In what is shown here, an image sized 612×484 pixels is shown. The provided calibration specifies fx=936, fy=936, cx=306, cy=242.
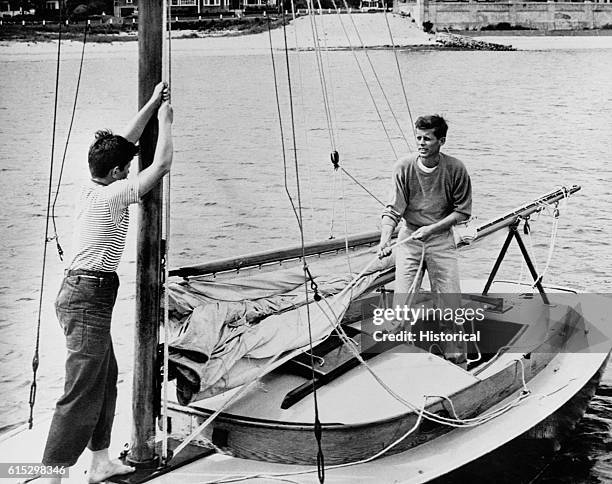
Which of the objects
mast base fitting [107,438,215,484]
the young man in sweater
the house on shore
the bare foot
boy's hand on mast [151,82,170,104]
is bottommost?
mast base fitting [107,438,215,484]

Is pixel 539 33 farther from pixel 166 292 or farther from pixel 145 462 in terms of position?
pixel 145 462

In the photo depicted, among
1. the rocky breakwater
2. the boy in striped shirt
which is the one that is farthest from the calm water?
the rocky breakwater

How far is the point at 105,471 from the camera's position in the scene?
5.48 m

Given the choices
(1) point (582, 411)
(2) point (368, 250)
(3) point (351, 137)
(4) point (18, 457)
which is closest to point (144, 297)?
(4) point (18, 457)

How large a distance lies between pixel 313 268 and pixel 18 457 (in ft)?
9.59

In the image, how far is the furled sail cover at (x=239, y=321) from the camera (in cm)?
594

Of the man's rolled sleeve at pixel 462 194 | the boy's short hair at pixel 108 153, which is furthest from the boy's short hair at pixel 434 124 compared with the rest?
the boy's short hair at pixel 108 153

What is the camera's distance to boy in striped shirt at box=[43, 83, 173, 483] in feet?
16.6

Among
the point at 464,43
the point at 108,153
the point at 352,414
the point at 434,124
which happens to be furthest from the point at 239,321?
the point at 464,43

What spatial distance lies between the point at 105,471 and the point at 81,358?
79 cm

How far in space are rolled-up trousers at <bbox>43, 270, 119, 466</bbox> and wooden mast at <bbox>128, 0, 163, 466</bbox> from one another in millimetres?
207

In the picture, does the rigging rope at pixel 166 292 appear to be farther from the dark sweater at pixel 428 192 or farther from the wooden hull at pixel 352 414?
the dark sweater at pixel 428 192

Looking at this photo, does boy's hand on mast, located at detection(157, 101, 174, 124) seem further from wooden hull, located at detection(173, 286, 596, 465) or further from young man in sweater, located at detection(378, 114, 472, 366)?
young man in sweater, located at detection(378, 114, 472, 366)

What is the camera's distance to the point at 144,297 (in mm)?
5363
